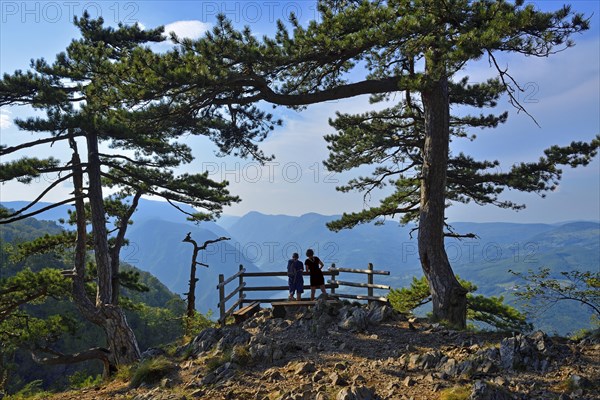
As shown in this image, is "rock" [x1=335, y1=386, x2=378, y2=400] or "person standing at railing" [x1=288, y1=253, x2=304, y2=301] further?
"person standing at railing" [x1=288, y1=253, x2=304, y2=301]

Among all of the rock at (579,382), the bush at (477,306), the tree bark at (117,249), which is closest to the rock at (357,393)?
the rock at (579,382)

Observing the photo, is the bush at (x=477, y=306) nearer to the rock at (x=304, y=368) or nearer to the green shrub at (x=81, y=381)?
the rock at (x=304, y=368)

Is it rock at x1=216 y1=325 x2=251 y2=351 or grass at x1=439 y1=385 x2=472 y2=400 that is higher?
grass at x1=439 y1=385 x2=472 y2=400

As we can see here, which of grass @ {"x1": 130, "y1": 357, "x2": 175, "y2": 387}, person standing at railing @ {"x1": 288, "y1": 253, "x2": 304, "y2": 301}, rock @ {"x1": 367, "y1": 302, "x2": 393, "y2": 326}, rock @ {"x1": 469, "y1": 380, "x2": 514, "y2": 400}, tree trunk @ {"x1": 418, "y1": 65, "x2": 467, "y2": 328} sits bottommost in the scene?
grass @ {"x1": 130, "y1": 357, "x2": 175, "y2": 387}

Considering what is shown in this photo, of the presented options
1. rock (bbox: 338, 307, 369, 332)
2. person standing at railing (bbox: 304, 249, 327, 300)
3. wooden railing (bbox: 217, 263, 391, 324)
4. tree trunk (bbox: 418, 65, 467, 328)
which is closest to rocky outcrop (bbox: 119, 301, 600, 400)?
rock (bbox: 338, 307, 369, 332)

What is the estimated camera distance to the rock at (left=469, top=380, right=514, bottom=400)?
5.93m

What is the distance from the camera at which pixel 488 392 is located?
5.97 meters

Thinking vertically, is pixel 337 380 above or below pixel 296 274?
below

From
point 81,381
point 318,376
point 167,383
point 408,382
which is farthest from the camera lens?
point 81,381

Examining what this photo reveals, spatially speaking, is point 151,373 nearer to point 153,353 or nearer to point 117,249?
point 153,353

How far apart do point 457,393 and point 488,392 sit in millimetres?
436

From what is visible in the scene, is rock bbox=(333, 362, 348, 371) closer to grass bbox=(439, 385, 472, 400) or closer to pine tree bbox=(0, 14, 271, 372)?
grass bbox=(439, 385, 472, 400)

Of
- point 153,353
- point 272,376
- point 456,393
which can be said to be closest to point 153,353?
point 153,353

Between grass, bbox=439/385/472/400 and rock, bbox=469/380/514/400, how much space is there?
0.40 ft
